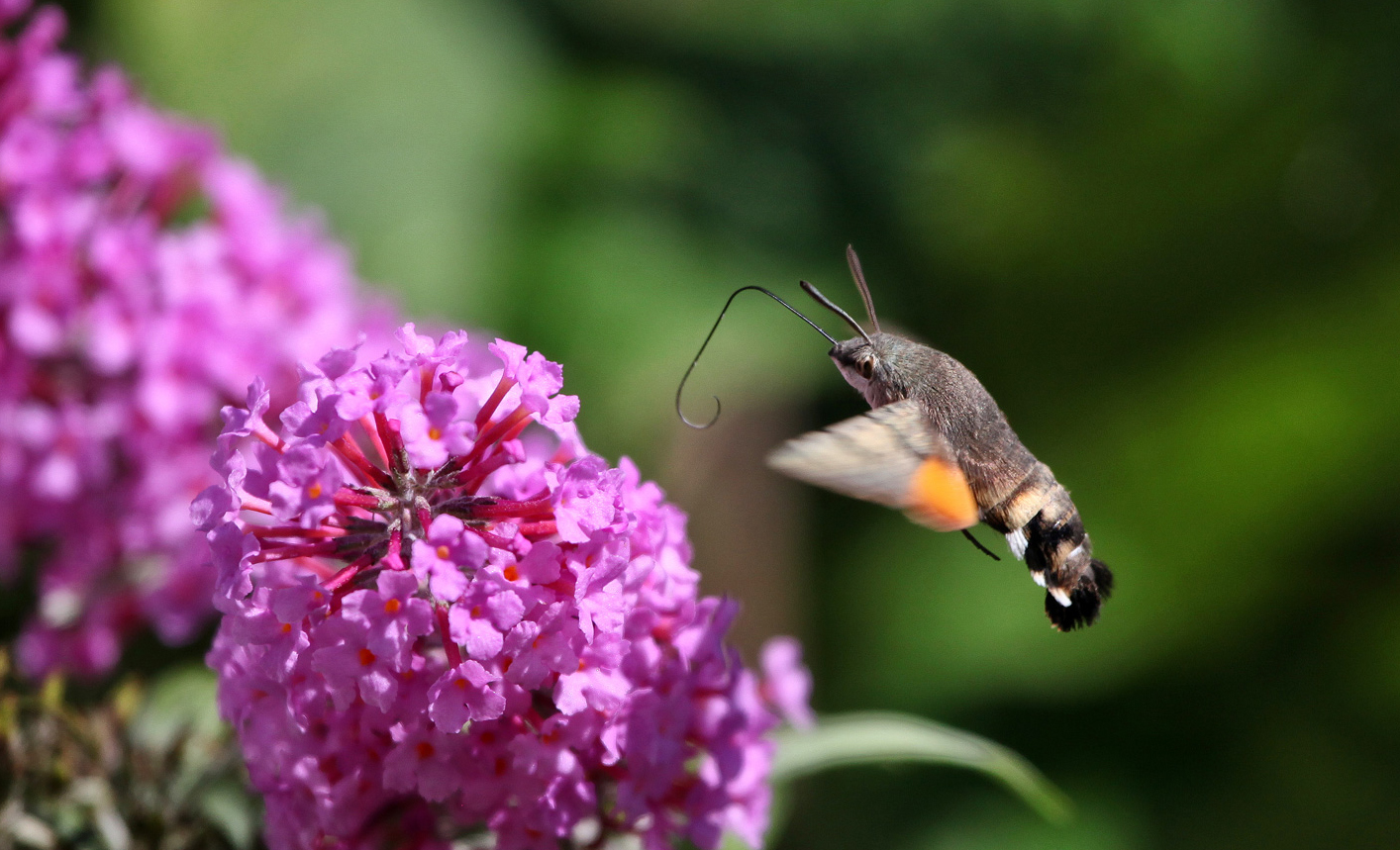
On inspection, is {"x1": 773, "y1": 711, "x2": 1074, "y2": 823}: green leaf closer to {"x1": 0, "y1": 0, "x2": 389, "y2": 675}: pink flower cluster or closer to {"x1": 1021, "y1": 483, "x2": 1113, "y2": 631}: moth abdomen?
{"x1": 1021, "y1": 483, "x2": 1113, "y2": 631}: moth abdomen

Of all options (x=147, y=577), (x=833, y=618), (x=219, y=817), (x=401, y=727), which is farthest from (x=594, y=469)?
(x=833, y=618)

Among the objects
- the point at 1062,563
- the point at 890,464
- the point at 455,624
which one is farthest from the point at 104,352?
the point at 1062,563

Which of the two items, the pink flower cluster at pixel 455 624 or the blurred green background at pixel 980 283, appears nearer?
the pink flower cluster at pixel 455 624

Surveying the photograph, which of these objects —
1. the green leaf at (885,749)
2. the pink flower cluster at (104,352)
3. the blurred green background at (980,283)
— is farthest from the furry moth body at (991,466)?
the blurred green background at (980,283)

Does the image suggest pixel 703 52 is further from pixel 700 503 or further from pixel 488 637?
pixel 488 637

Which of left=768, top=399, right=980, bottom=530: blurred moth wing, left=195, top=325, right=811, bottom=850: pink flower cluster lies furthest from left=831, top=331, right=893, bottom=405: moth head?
left=195, top=325, right=811, bottom=850: pink flower cluster

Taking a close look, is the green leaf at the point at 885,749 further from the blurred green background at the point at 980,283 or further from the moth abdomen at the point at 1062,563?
the blurred green background at the point at 980,283
